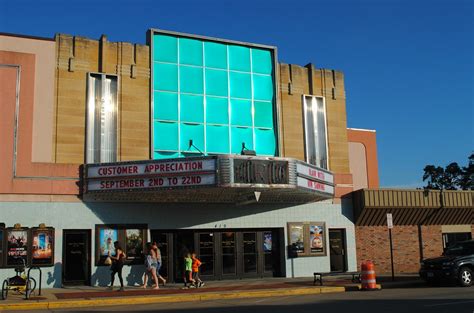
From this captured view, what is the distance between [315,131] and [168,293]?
1206cm

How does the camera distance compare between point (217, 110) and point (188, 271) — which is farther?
→ point (217, 110)

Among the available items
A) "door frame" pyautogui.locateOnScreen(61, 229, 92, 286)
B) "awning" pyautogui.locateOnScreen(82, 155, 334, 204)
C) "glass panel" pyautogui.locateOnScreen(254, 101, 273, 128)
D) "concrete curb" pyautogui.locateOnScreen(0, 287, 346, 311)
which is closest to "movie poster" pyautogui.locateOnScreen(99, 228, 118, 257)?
"door frame" pyautogui.locateOnScreen(61, 229, 92, 286)

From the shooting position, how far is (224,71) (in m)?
25.8

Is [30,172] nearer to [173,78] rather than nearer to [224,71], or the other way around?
[173,78]

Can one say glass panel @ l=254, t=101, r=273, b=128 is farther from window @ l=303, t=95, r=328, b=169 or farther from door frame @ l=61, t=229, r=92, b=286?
Answer: door frame @ l=61, t=229, r=92, b=286

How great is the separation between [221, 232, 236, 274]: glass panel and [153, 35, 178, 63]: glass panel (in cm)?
844

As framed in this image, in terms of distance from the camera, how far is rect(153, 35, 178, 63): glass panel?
24.5 metres

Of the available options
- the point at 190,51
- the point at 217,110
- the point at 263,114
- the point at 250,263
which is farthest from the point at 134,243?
the point at 190,51

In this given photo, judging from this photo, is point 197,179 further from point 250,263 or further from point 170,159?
point 250,263

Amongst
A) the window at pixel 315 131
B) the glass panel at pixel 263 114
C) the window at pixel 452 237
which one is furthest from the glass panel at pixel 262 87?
the window at pixel 452 237

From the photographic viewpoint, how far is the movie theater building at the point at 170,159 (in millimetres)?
21328

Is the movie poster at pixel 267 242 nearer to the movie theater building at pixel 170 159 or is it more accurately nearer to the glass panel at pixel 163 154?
the movie theater building at pixel 170 159

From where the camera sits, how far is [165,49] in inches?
973

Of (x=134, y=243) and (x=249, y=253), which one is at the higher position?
(x=134, y=243)
